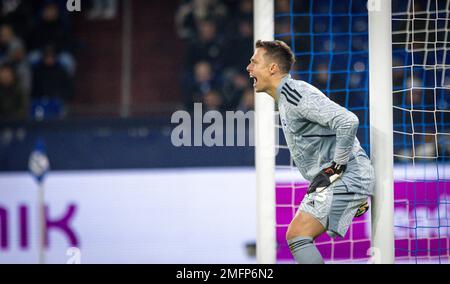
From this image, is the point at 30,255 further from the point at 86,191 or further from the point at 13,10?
the point at 13,10

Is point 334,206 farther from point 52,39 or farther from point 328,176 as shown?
point 52,39

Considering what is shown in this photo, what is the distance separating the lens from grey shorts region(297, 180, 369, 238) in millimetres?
4270

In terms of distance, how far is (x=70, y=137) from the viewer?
7.56m

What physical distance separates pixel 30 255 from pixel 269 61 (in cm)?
371

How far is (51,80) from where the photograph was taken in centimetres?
867

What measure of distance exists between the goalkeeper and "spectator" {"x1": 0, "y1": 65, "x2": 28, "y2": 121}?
4.54m

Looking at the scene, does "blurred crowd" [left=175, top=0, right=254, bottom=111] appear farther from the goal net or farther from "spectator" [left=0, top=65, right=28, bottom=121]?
"spectator" [left=0, top=65, right=28, bottom=121]

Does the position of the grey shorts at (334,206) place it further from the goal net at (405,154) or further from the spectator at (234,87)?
the spectator at (234,87)

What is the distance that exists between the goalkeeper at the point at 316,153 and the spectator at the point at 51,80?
4577mm

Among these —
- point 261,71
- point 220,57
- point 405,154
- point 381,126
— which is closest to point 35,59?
point 220,57

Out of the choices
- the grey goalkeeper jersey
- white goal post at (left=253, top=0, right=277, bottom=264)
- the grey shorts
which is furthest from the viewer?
white goal post at (left=253, top=0, right=277, bottom=264)

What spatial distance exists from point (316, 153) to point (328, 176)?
7.0 inches

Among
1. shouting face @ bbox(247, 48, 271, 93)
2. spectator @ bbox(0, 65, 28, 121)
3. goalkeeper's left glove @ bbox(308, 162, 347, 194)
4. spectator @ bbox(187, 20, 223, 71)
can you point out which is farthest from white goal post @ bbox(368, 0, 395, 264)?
spectator @ bbox(0, 65, 28, 121)
